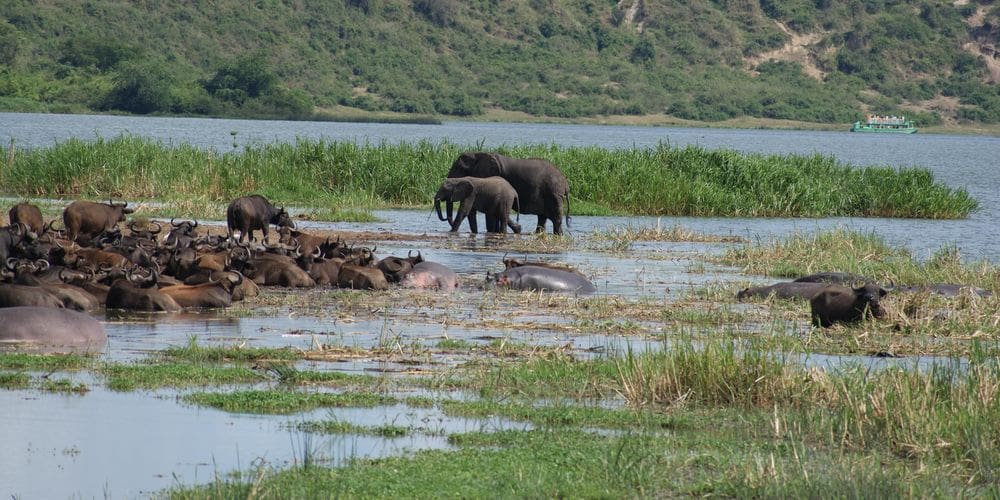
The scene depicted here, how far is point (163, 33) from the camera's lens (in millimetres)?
134500

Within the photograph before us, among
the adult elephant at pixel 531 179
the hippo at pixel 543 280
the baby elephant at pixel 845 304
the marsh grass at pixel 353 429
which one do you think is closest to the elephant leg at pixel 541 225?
the adult elephant at pixel 531 179

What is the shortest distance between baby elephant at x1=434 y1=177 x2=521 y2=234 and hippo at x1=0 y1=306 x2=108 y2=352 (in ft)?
47.7

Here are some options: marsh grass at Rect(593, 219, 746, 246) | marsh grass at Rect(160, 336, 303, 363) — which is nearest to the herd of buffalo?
marsh grass at Rect(160, 336, 303, 363)

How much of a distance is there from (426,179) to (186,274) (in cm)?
1871

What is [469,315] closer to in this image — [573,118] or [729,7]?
[573,118]

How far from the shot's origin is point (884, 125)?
483 ft

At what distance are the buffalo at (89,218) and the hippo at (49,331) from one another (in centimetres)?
797

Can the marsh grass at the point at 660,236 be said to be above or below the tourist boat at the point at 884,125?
above

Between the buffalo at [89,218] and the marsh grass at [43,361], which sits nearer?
the marsh grass at [43,361]

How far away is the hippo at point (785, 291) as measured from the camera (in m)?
16.8

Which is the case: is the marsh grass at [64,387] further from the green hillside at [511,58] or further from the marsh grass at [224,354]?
Result: the green hillside at [511,58]

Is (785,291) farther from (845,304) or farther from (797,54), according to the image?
(797,54)

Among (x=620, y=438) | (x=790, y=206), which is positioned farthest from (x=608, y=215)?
(x=620, y=438)

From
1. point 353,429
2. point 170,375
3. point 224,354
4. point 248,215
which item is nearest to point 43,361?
point 170,375
